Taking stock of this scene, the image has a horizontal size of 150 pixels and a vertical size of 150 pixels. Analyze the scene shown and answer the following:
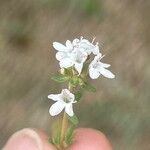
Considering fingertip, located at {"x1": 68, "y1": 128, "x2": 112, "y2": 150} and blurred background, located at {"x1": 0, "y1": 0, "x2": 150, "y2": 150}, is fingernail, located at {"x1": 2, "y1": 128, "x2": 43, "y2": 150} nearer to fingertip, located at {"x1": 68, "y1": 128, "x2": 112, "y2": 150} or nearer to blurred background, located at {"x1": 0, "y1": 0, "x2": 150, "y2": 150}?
fingertip, located at {"x1": 68, "y1": 128, "x2": 112, "y2": 150}

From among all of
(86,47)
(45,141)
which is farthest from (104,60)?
(86,47)

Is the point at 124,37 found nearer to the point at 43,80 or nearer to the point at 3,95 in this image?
the point at 43,80

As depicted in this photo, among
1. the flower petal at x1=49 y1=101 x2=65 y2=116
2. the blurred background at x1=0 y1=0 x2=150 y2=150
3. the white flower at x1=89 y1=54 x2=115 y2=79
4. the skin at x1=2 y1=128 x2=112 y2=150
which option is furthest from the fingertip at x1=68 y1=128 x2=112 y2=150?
the blurred background at x1=0 y1=0 x2=150 y2=150

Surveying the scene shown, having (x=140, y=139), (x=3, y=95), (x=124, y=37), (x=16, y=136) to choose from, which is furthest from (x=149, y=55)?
(x=16, y=136)

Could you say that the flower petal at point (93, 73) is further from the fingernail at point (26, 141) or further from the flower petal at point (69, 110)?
the fingernail at point (26, 141)

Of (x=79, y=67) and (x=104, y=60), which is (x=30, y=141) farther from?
(x=104, y=60)

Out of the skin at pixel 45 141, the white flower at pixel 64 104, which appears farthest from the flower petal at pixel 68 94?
the skin at pixel 45 141

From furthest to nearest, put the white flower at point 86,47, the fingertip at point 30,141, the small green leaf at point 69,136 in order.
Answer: the fingertip at point 30,141 → the small green leaf at point 69,136 → the white flower at point 86,47
